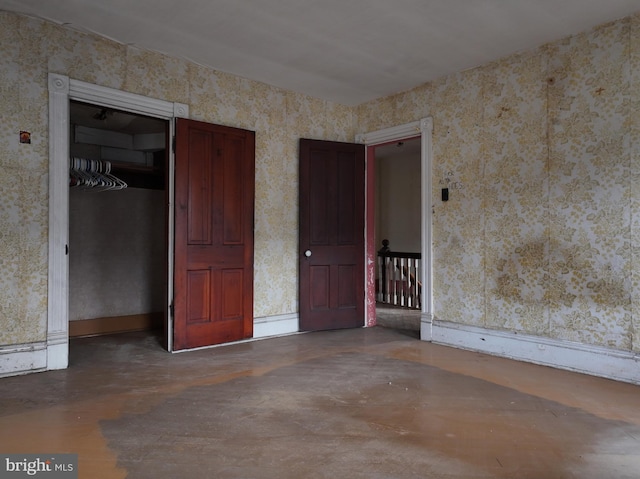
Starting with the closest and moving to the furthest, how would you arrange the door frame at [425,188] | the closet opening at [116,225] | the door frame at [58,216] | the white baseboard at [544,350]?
1. the white baseboard at [544,350]
2. the door frame at [58,216]
3. the door frame at [425,188]
4. the closet opening at [116,225]

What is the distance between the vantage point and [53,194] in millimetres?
3646

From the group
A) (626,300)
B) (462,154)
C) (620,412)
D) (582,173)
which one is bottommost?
(620,412)

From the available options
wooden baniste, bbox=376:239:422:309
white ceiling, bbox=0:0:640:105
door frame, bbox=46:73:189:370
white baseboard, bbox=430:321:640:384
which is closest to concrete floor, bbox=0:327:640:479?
white baseboard, bbox=430:321:640:384

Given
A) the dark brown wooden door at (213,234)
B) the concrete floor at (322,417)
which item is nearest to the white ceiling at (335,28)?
the dark brown wooden door at (213,234)

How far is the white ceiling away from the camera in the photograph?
3328 mm

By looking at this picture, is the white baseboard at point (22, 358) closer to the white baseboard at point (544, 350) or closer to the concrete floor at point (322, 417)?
the concrete floor at point (322, 417)

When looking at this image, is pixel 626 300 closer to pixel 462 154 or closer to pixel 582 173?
pixel 582 173

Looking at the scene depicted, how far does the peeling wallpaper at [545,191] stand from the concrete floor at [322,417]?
1.91ft

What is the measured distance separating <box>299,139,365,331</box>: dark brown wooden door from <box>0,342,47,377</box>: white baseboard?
2689 mm

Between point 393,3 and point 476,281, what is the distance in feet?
8.95

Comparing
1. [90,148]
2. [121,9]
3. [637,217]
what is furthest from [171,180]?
[637,217]

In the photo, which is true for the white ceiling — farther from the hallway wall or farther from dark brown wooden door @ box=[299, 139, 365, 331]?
dark brown wooden door @ box=[299, 139, 365, 331]

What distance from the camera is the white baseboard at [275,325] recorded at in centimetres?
496

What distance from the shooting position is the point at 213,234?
14.8 feet
